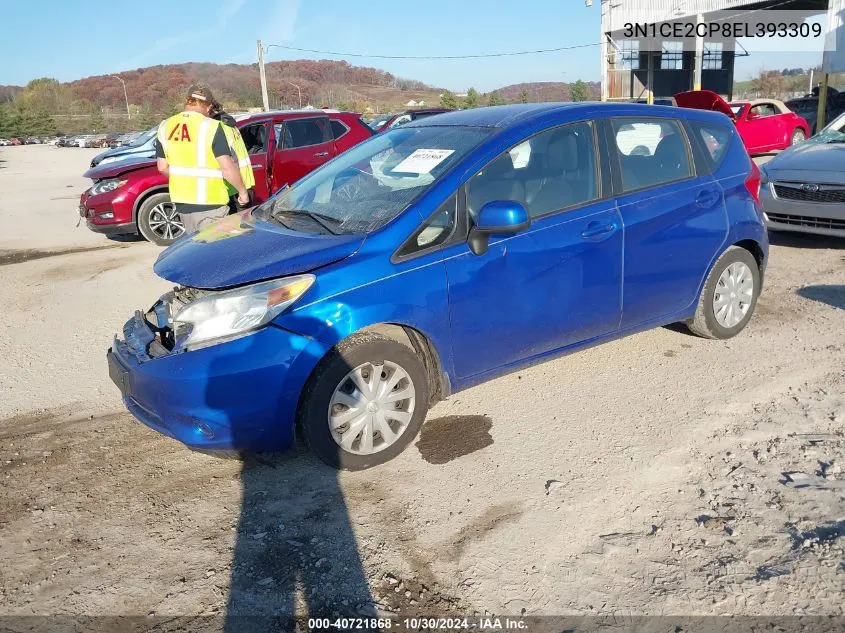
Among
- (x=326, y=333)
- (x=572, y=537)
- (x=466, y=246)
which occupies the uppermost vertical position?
(x=466, y=246)

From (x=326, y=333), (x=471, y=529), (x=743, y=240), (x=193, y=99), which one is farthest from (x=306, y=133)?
(x=471, y=529)

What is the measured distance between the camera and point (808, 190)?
23.4 ft

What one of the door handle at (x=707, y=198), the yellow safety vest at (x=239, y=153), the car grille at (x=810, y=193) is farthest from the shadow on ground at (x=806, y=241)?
the yellow safety vest at (x=239, y=153)

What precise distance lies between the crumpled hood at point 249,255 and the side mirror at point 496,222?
571 mm

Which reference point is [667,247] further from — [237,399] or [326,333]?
[237,399]

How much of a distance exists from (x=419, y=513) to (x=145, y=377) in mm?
1390

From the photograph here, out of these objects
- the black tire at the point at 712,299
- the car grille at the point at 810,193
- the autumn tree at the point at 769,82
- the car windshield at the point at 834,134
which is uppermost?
the autumn tree at the point at 769,82

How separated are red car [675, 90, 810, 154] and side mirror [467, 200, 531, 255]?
1500 centimetres

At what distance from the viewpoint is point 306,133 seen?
1003 cm

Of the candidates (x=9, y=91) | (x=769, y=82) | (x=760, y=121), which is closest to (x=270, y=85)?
(x=769, y=82)

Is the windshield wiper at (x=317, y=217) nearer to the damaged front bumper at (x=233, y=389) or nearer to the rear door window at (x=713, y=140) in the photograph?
the damaged front bumper at (x=233, y=389)

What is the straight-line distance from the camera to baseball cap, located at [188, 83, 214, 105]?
533 cm

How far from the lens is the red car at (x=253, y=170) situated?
9.18 metres

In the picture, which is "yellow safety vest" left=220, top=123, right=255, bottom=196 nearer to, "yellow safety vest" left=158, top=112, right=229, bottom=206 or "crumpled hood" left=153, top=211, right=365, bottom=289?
"yellow safety vest" left=158, top=112, right=229, bottom=206
